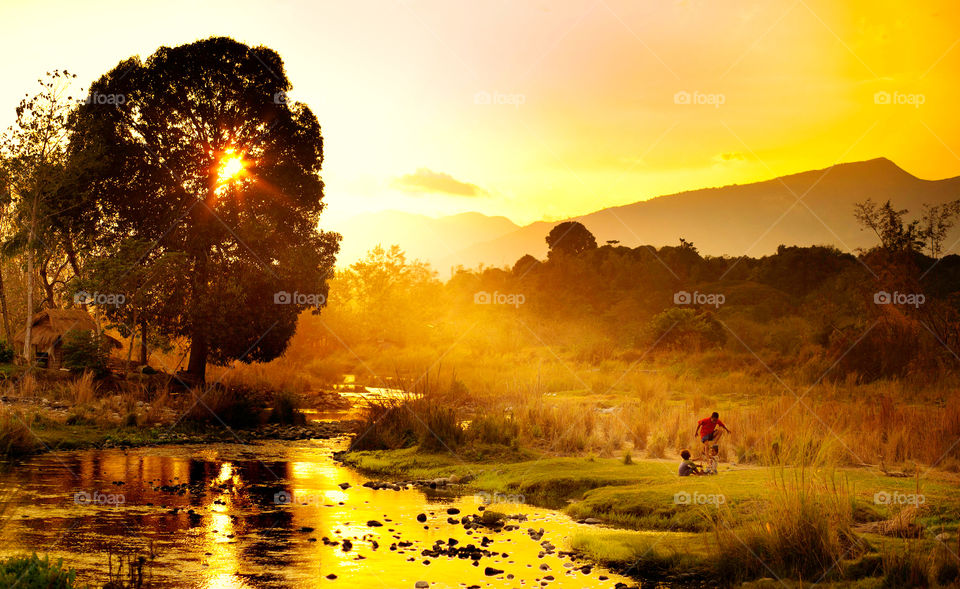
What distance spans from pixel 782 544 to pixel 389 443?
47.3 feet

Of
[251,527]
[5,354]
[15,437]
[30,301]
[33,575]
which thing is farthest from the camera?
[30,301]

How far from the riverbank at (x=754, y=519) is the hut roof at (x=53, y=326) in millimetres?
23343

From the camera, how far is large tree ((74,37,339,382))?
33.8 metres

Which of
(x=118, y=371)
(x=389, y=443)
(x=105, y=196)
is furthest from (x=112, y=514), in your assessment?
(x=105, y=196)

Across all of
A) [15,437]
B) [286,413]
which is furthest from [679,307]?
[15,437]

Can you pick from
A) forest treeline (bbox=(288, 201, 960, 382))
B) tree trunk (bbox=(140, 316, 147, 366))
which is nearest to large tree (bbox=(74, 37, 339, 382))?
tree trunk (bbox=(140, 316, 147, 366))

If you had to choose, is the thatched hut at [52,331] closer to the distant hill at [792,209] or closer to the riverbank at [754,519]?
the riverbank at [754,519]

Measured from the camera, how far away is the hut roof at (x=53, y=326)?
34.2 meters

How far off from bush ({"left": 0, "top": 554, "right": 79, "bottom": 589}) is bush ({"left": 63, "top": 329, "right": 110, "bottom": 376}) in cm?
2487

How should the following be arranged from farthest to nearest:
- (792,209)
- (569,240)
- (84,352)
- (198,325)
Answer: (792,209)
(569,240)
(198,325)
(84,352)

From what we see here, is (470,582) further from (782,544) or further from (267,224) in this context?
(267,224)

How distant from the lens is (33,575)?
8.10 metres

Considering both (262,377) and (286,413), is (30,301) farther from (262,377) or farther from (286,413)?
(286,413)

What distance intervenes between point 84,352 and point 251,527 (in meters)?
21.2
